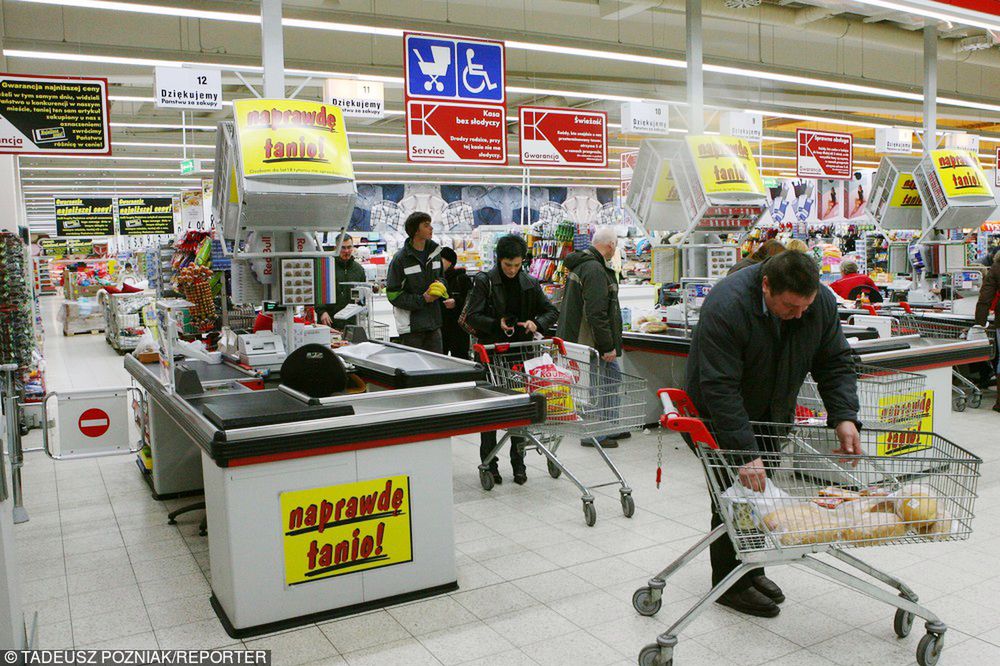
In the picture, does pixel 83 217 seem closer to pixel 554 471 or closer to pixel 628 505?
pixel 554 471

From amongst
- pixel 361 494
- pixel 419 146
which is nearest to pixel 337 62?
pixel 419 146

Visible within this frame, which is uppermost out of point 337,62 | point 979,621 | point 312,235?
point 337,62

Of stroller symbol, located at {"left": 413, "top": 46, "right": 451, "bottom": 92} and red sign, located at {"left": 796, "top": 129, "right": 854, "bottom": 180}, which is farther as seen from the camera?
red sign, located at {"left": 796, "top": 129, "right": 854, "bottom": 180}

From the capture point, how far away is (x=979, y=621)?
342 centimetres

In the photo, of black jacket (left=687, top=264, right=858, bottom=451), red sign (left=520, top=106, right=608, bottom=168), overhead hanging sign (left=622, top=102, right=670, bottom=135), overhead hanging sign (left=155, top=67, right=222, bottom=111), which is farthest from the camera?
overhead hanging sign (left=622, top=102, right=670, bottom=135)

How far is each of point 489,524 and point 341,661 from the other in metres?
1.72

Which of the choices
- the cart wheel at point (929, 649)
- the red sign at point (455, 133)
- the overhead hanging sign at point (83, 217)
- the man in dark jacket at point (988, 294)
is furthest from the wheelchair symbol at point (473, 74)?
the overhead hanging sign at point (83, 217)

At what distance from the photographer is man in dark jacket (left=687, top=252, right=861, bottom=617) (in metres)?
2.97

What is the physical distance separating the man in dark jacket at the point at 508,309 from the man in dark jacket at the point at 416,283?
0.83m

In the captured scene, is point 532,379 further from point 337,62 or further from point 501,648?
point 337,62

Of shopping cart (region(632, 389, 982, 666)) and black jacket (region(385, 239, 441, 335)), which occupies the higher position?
black jacket (region(385, 239, 441, 335))

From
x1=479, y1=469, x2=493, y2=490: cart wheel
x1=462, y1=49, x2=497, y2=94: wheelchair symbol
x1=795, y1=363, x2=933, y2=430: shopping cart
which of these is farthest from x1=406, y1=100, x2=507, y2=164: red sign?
x1=795, y1=363, x2=933, y2=430: shopping cart

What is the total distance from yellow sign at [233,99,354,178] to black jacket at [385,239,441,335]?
195cm

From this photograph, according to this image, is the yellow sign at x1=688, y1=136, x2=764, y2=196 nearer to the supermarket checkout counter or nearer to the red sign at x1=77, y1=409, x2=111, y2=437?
the supermarket checkout counter
